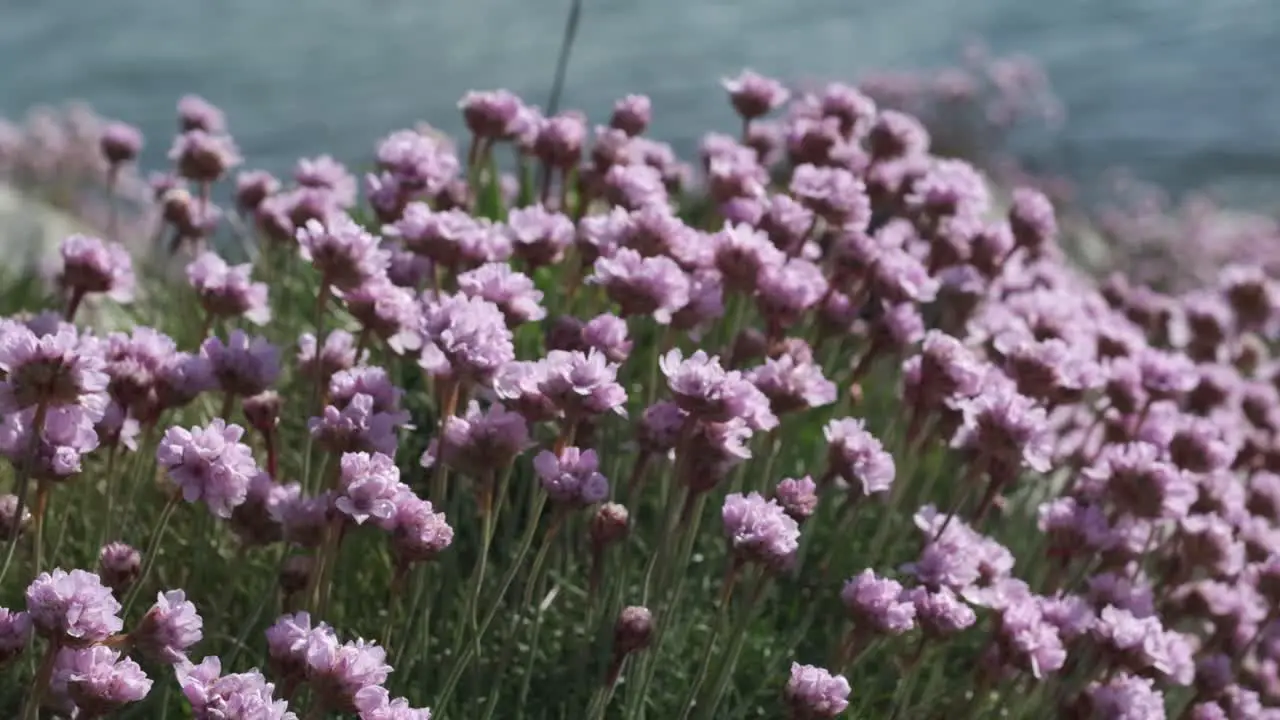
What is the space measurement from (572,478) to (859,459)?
59 cm

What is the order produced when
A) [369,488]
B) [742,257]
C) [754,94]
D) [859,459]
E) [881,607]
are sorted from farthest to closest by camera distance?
[754,94], [742,257], [859,459], [881,607], [369,488]

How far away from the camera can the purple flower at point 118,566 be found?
7.16 feet

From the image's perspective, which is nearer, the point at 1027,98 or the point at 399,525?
the point at 399,525

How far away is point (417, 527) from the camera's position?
2.07 metres

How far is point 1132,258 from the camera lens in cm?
914

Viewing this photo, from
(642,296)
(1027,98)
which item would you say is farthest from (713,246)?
(1027,98)

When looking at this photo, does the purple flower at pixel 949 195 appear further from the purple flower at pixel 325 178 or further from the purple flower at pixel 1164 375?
the purple flower at pixel 325 178

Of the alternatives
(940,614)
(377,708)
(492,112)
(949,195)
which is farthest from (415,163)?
(377,708)

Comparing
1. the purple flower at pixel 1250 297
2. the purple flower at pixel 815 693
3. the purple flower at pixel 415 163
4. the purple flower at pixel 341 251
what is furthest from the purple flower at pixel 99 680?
the purple flower at pixel 1250 297

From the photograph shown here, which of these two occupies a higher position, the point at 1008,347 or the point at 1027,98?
the point at 1008,347

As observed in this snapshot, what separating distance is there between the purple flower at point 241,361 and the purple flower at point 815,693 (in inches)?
33.1

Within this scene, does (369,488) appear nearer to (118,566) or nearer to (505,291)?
(118,566)

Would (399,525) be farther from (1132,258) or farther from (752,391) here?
(1132,258)

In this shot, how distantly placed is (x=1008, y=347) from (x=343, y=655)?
4.96 feet
